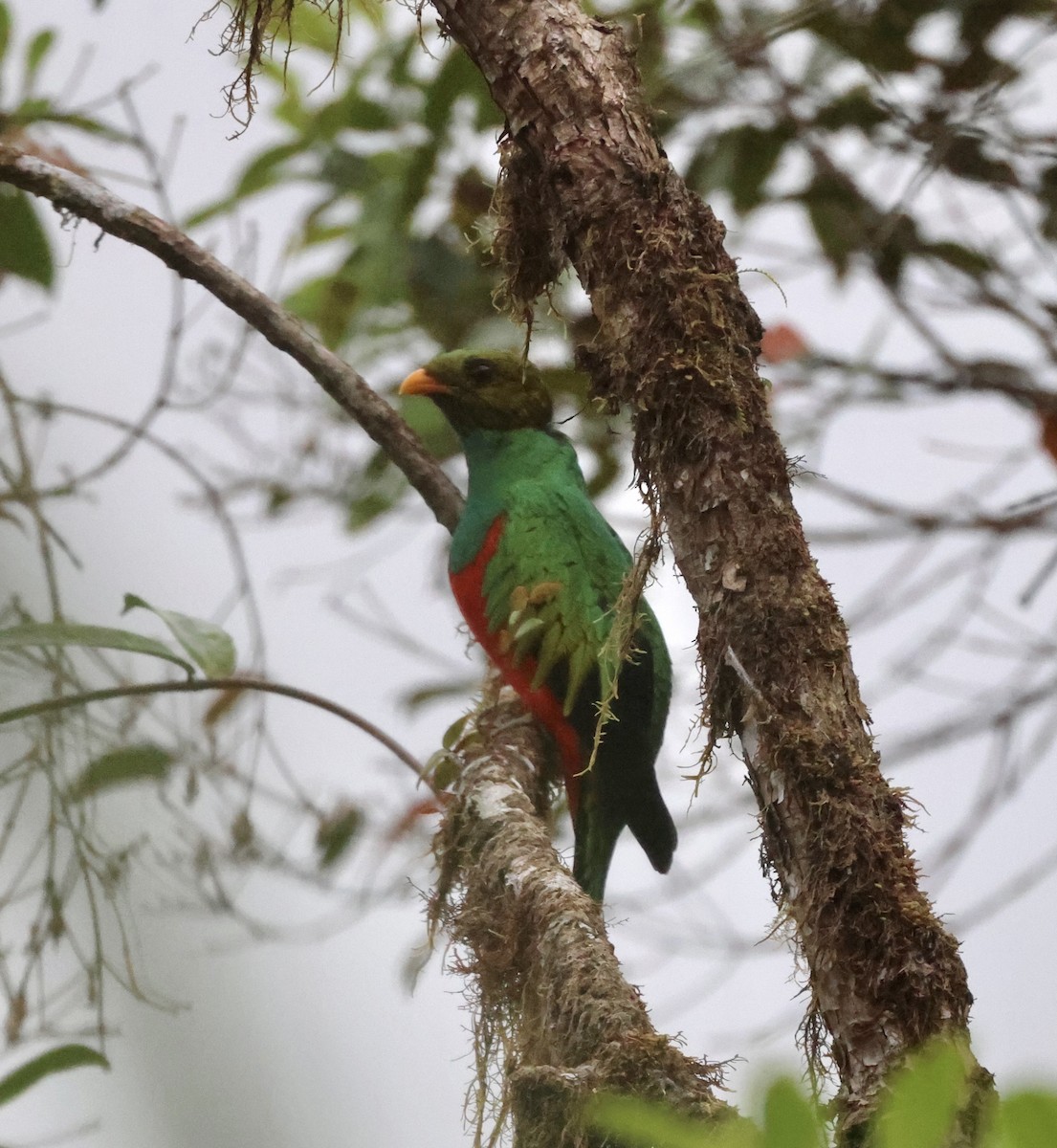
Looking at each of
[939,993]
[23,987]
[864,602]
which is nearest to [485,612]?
[864,602]

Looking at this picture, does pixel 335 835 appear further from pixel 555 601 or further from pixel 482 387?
pixel 482 387

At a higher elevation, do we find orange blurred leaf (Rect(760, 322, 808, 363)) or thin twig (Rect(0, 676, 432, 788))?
orange blurred leaf (Rect(760, 322, 808, 363))

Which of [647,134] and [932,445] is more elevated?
[932,445]

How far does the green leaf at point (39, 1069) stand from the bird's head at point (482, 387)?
1.86 m

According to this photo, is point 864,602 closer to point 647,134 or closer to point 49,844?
point 647,134

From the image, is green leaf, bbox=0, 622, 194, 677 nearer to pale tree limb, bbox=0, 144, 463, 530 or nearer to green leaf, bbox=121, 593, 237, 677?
green leaf, bbox=121, 593, 237, 677

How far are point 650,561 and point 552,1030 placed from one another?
21.9 inches

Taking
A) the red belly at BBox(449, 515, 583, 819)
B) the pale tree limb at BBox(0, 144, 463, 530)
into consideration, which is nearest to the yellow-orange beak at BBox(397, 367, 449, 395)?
the red belly at BBox(449, 515, 583, 819)

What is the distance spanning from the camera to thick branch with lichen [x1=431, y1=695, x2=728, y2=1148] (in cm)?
135

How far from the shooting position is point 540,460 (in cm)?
279

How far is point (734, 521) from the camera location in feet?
4.23

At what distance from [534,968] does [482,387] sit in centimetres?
147

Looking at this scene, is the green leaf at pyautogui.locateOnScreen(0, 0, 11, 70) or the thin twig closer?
the thin twig

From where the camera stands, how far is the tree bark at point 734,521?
118 centimetres
